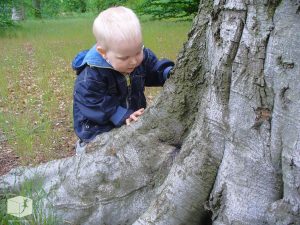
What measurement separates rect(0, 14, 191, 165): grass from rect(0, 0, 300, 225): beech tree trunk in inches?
48.3

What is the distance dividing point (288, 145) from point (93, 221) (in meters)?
1.35

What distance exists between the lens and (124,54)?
2705 millimetres

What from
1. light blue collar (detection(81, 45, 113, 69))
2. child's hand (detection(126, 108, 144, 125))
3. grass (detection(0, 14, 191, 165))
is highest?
light blue collar (detection(81, 45, 113, 69))

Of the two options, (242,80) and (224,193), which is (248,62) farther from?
(224,193)

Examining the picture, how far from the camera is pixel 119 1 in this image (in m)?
14.4

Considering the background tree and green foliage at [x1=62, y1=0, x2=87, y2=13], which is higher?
the background tree

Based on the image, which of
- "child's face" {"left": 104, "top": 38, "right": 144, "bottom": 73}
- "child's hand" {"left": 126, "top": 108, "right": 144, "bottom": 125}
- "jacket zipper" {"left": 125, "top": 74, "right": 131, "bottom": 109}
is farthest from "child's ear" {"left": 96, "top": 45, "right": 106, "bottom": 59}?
"child's hand" {"left": 126, "top": 108, "right": 144, "bottom": 125}

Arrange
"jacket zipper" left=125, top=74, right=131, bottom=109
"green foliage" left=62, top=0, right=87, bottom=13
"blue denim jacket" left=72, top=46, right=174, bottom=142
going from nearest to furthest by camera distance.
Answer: "blue denim jacket" left=72, top=46, right=174, bottom=142 → "jacket zipper" left=125, top=74, right=131, bottom=109 → "green foliage" left=62, top=0, right=87, bottom=13

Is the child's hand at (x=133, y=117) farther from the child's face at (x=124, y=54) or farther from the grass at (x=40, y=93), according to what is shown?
the grass at (x=40, y=93)

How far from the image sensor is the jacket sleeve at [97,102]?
9.47 ft

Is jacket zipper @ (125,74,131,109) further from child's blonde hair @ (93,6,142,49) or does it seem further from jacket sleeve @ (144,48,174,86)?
child's blonde hair @ (93,6,142,49)

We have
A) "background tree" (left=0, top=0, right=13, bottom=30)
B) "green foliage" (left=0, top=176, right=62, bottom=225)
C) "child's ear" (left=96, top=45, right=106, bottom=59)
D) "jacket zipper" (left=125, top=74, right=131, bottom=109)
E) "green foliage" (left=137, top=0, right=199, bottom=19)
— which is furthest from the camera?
"background tree" (left=0, top=0, right=13, bottom=30)

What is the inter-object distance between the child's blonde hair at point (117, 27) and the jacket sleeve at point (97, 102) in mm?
256

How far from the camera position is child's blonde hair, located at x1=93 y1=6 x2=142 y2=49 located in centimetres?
262
